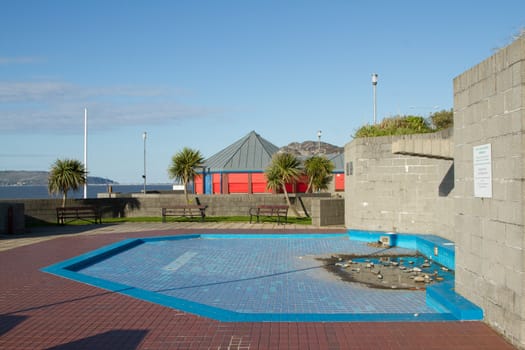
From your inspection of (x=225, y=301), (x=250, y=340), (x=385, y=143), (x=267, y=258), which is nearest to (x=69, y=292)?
(x=225, y=301)

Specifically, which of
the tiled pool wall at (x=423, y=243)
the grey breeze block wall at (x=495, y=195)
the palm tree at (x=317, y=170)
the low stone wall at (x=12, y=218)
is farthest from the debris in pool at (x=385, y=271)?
the palm tree at (x=317, y=170)

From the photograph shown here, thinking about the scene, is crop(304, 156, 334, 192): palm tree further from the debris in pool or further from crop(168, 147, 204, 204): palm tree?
the debris in pool

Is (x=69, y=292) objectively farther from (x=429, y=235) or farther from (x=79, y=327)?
(x=429, y=235)

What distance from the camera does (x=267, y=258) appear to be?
13922 millimetres

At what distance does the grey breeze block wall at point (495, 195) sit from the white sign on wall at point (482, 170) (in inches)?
3.3

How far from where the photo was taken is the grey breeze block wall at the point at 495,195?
562cm

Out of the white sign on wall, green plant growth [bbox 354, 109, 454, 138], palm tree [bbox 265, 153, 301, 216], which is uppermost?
green plant growth [bbox 354, 109, 454, 138]

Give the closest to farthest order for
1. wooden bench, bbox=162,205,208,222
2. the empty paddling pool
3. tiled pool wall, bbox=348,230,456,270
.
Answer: the empty paddling pool
tiled pool wall, bbox=348,230,456,270
wooden bench, bbox=162,205,208,222

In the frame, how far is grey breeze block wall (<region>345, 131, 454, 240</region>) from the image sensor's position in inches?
629

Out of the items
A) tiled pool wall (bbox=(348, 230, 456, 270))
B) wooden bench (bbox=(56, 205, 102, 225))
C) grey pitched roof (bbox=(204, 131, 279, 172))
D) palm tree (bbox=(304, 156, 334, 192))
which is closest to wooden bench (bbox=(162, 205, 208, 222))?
wooden bench (bbox=(56, 205, 102, 225))

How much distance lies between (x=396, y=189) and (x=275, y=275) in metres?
7.20

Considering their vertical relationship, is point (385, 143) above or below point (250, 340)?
above

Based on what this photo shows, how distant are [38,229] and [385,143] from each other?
47.8 feet

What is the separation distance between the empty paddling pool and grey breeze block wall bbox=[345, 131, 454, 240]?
848mm
